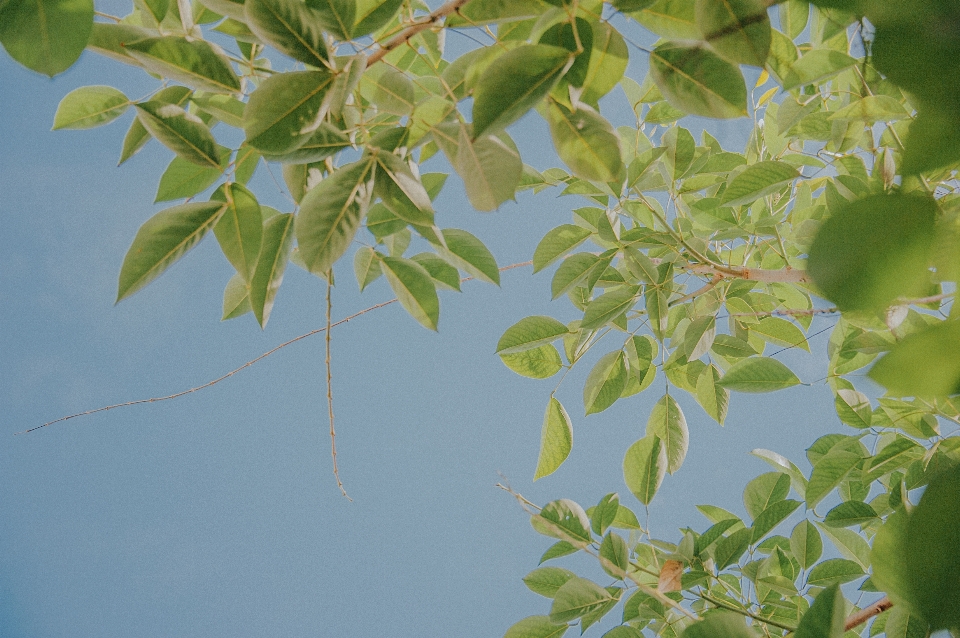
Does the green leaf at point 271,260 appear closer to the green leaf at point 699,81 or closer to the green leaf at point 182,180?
the green leaf at point 182,180

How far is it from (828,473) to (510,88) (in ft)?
2.13

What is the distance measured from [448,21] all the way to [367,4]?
2.2 inches

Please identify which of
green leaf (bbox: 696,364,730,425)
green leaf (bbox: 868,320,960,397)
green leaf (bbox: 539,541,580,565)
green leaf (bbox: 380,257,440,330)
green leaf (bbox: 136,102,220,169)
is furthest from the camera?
green leaf (bbox: 696,364,730,425)

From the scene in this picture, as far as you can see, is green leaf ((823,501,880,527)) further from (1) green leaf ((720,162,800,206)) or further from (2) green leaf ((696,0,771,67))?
(2) green leaf ((696,0,771,67))

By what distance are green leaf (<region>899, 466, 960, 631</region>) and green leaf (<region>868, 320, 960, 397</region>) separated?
41mm

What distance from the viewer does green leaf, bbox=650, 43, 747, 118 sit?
0.40 metres

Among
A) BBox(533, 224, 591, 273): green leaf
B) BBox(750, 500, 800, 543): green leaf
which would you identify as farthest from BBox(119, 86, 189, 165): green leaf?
BBox(750, 500, 800, 543): green leaf

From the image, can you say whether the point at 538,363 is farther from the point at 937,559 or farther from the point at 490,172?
the point at 937,559

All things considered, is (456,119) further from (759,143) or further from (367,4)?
(759,143)

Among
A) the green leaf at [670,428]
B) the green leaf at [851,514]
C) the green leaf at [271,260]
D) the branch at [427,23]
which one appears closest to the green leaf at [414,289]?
the green leaf at [271,260]

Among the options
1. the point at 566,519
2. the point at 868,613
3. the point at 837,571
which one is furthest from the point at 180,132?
the point at 837,571

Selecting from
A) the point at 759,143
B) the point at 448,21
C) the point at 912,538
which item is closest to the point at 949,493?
the point at 912,538

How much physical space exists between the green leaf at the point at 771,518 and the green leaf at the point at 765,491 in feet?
0.24

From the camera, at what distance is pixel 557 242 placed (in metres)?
0.85
